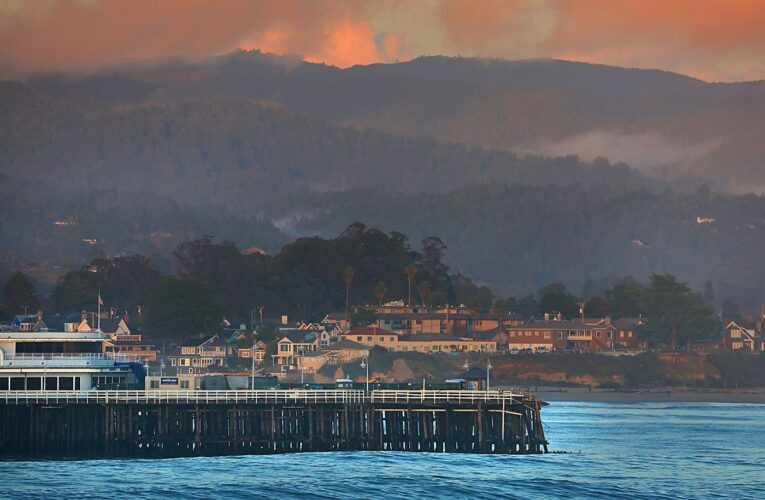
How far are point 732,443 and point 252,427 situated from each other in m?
38.4

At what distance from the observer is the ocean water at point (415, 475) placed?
3209 inches

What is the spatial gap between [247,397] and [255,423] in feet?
7.11

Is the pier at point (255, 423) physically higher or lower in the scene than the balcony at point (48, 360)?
lower

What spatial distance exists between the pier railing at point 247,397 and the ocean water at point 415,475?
4.09 meters

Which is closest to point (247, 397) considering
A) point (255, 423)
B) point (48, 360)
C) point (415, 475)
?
point (255, 423)

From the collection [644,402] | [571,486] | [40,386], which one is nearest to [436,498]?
[571,486]

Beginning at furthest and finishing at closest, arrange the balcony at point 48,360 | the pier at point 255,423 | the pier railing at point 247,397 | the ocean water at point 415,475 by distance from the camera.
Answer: the balcony at point 48,360
the pier railing at point 247,397
the pier at point 255,423
the ocean water at point 415,475

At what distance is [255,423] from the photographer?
98.4m

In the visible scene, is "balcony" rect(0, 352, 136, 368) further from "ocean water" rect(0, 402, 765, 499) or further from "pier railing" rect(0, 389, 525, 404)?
"ocean water" rect(0, 402, 765, 499)

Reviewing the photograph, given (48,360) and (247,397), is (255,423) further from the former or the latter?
(48,360)

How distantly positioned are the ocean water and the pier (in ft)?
7.32

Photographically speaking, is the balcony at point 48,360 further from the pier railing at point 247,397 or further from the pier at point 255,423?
the pier at point 255,423

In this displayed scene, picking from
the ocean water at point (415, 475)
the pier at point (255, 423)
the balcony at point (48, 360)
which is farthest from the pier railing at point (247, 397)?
the balcony at point (48, 360)

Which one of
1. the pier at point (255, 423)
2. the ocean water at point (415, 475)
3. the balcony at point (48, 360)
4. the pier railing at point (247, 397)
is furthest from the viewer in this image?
the balcony at point (48, 360)
